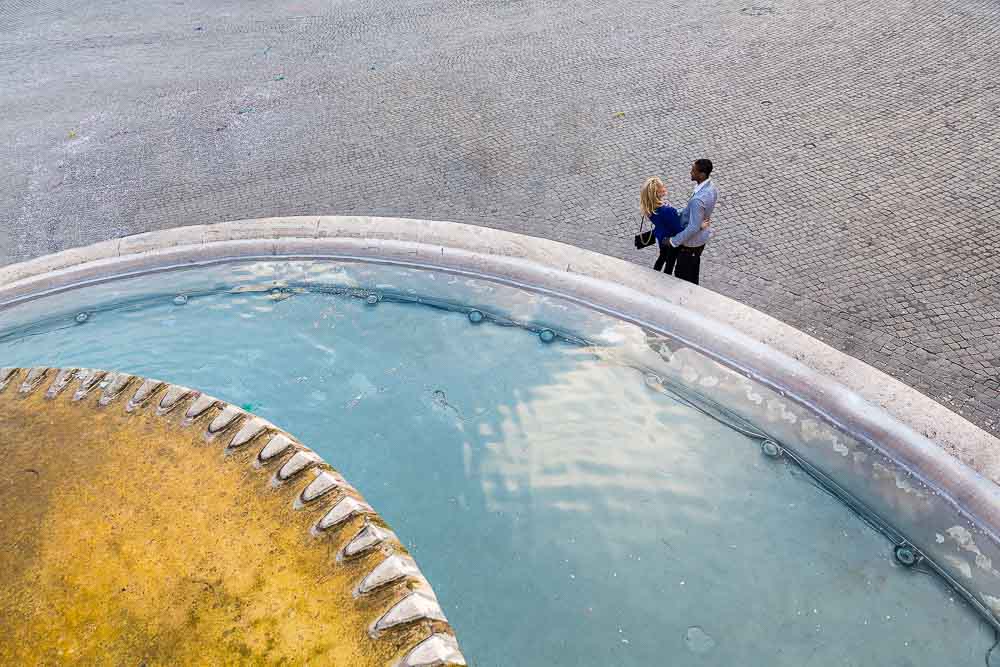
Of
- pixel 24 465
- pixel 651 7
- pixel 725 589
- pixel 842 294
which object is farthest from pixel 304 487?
pixel 651 7

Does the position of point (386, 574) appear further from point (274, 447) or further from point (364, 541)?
point (274, 447)

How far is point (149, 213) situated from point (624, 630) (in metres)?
8.56

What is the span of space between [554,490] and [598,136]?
632 centimetres

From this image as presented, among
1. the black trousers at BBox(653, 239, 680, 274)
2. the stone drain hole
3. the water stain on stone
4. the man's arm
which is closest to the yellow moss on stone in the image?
the water stain on stone

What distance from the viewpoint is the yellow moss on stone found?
3.09m

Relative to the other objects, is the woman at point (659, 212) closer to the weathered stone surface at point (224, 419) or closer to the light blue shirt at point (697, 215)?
the light blue shirt at point (697, 215)

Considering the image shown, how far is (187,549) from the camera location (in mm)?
3492

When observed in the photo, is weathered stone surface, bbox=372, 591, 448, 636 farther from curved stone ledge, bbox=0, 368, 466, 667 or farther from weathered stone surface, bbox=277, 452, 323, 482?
weathered stone surface, bbox=277, 452, 323, 482

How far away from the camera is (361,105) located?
11648 millimetres

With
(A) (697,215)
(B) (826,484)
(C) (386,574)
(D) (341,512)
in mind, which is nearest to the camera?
(C) (386,574)

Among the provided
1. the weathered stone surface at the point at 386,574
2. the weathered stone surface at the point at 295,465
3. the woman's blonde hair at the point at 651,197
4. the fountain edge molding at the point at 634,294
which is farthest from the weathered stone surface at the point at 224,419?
the woman's blonde hair at the point at 651,197

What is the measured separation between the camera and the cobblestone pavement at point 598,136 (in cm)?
741

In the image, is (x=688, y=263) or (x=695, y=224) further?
(x=688, y=263)

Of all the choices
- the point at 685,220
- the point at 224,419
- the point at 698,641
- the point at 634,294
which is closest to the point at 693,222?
the point at 685,220
